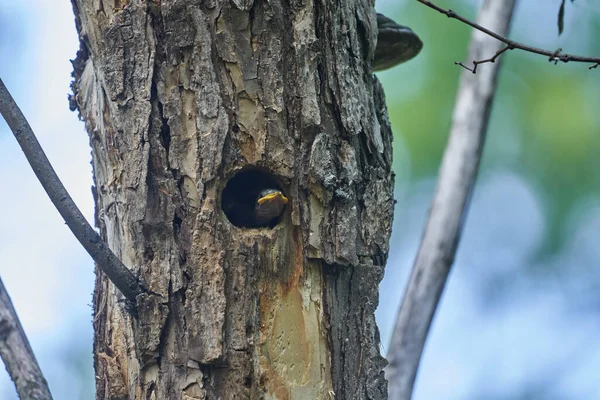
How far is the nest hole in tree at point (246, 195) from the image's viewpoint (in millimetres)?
2531

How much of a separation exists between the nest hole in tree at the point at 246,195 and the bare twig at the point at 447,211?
4.06ft

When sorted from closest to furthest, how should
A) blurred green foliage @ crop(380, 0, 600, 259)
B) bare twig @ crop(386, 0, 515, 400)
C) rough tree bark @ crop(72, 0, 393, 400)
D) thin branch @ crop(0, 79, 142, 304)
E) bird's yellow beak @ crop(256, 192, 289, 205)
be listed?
thin branch @ crop(0, 79, 142, 304) < rough tree bark @ crop(72, 0, 393, 400) < bird's yellow beak @ crop(256, 192, 289, 205) < bare twig @ crop(386, 0, 515, 400) < blurred green foliage @ crop(380, 0, 600, 259)

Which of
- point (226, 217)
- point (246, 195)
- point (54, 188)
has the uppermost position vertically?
point (246, 195)

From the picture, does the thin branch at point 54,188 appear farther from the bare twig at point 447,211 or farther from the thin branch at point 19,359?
the bare twig at point 447,211


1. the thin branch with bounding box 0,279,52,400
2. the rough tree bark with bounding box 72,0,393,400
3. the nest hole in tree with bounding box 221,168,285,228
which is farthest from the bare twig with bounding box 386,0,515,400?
the thin branch with bounding box 0,279,52,400

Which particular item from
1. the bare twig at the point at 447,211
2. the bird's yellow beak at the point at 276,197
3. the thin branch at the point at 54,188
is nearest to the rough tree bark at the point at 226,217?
the bird's yellow beak at the point at 276,197

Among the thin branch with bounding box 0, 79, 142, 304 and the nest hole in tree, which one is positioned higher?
the nest hole in tree

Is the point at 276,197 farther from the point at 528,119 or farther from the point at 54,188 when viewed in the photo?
the point at 528,119

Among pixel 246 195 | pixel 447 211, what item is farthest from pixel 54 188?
pixel 447 211

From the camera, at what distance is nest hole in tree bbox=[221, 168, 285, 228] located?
2.53 meters

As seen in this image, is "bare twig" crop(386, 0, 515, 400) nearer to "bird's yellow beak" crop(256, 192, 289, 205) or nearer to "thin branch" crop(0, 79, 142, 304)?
"bird's yellow beak" crop(256, 192, 289, 205)

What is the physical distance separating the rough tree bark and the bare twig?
1039 mm

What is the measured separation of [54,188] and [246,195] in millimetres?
856

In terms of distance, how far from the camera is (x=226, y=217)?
246 cm
